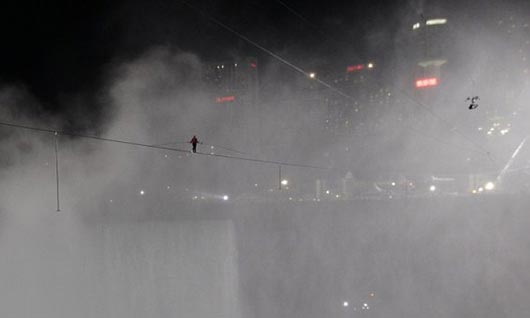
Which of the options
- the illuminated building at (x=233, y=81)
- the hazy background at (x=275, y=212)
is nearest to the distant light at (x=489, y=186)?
the hazy background at (x=275, y=212)

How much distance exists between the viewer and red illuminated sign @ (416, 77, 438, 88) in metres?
28.9

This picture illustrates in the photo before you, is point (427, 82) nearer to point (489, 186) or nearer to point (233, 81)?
point (489, 186)

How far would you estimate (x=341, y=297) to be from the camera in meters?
35.7

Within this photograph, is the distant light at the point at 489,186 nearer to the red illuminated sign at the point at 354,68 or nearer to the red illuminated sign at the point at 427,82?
the red illuminated sign at the point at 427,82

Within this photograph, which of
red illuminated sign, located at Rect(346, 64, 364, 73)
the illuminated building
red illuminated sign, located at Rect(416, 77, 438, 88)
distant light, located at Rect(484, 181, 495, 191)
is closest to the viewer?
the illuminated building

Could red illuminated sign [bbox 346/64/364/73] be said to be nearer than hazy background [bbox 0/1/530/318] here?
No

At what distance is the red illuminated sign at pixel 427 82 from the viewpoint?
1139 inches

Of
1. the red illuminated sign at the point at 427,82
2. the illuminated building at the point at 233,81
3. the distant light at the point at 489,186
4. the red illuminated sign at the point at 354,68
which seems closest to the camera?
the illuminated building at the point at 233,81

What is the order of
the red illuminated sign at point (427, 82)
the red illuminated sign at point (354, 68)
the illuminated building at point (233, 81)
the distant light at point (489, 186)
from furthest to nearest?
the red illuminated sign at point (354, 68) → the distant light at point (489, 186) → the red illuminated sign at point (427, 82) → the illuminated building at point (233, 81)

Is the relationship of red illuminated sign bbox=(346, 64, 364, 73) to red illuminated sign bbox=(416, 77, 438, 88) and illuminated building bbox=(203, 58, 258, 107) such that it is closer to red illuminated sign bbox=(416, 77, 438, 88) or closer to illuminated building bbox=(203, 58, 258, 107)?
red illuminated sign bbox=(416, 77, 438, 88)

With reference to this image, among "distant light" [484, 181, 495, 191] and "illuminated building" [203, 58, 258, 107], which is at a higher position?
"illuminated building" [203, 58, 258, 107]

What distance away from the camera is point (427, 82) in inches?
1162

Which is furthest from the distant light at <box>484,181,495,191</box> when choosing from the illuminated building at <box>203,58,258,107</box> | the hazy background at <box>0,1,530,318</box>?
the illuminated building at <box>203,58,258,107</box>

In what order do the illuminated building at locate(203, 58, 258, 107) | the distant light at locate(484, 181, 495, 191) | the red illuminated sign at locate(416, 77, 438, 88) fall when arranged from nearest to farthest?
the illuminated building at locate(203, 58, 258, 107), the red illuminated sign at locate(416, 77, 438, 88), the distant light at locate(484, 181, 495, 191)
